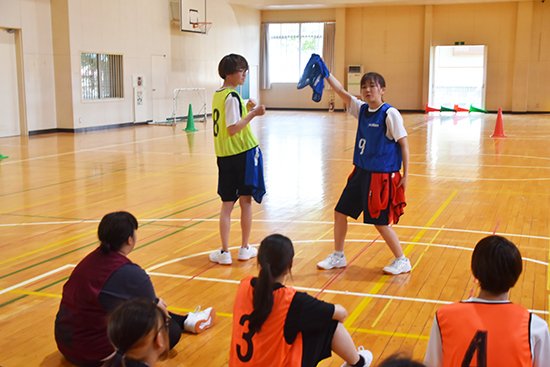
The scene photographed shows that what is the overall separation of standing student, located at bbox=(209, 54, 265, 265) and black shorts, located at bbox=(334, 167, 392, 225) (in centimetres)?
67

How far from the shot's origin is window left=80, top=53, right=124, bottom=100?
1755 centimetres

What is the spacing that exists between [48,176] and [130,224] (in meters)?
7.13

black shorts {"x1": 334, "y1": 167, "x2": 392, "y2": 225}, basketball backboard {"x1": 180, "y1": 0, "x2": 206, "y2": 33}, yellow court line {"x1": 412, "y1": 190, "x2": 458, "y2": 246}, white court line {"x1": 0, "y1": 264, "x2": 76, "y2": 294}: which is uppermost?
basketball backboard {"x1": 180, "y1": 0, "x2": 206, "y2": 33}

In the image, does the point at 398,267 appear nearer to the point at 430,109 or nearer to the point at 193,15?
the point at 193,15

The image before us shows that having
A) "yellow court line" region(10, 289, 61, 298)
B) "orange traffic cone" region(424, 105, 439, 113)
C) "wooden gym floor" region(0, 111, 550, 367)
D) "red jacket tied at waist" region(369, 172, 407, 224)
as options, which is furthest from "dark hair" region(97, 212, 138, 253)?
"orange traffic cone" region(424, 105, 439, 113)

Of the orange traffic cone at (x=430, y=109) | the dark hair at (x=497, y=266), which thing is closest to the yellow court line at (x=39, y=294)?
the dark hair at (x=497, y=266)

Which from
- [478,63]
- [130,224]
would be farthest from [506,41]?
[130,224]

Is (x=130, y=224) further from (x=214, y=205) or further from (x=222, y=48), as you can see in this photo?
(x=222, y=48)

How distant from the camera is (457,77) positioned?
26688 millimetres

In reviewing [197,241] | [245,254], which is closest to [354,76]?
[197,241]

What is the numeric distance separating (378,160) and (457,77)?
23176mm


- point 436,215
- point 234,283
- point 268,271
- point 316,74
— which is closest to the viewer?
point 268,271

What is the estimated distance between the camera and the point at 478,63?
2639 centimetres

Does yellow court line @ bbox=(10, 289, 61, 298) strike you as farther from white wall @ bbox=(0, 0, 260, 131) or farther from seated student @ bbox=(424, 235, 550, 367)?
white wall @ bbox=(0, 0, 260, 131)
